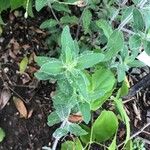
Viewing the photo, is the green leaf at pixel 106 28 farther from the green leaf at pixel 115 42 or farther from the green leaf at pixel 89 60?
the green leaf at pixel 89 60

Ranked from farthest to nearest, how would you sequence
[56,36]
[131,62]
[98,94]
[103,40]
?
1. [56,36]
2. [103,40]
3. [131,62]
4. [98,94]

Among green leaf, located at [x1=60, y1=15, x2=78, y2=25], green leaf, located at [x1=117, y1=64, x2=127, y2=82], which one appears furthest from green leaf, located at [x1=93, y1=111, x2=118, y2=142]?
green leaf, located at [x1=60, y1=15, x2=78, y2=25]

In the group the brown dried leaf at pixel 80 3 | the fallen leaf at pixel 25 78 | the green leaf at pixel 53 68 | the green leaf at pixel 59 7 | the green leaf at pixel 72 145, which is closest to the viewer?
the green leaf at pixel 53 68

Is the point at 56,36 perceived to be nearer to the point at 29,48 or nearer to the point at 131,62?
the point at 29,48

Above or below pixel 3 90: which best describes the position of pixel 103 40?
above

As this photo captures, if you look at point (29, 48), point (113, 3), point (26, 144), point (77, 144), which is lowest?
point (26, 144)

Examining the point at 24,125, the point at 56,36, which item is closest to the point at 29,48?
the point at 56,36

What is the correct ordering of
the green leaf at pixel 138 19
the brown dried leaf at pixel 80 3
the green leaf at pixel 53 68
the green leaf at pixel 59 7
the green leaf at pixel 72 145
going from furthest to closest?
the green leaf at pixel 59 7, the green leaf at pixel 72 145, the brown dried leaf at pixel 80 3, the green leaf at pixel 138 19, the green leaf at pixel 53 68

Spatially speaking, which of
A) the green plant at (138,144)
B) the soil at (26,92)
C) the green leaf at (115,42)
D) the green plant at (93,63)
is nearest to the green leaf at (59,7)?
the green plant at (93,63)
